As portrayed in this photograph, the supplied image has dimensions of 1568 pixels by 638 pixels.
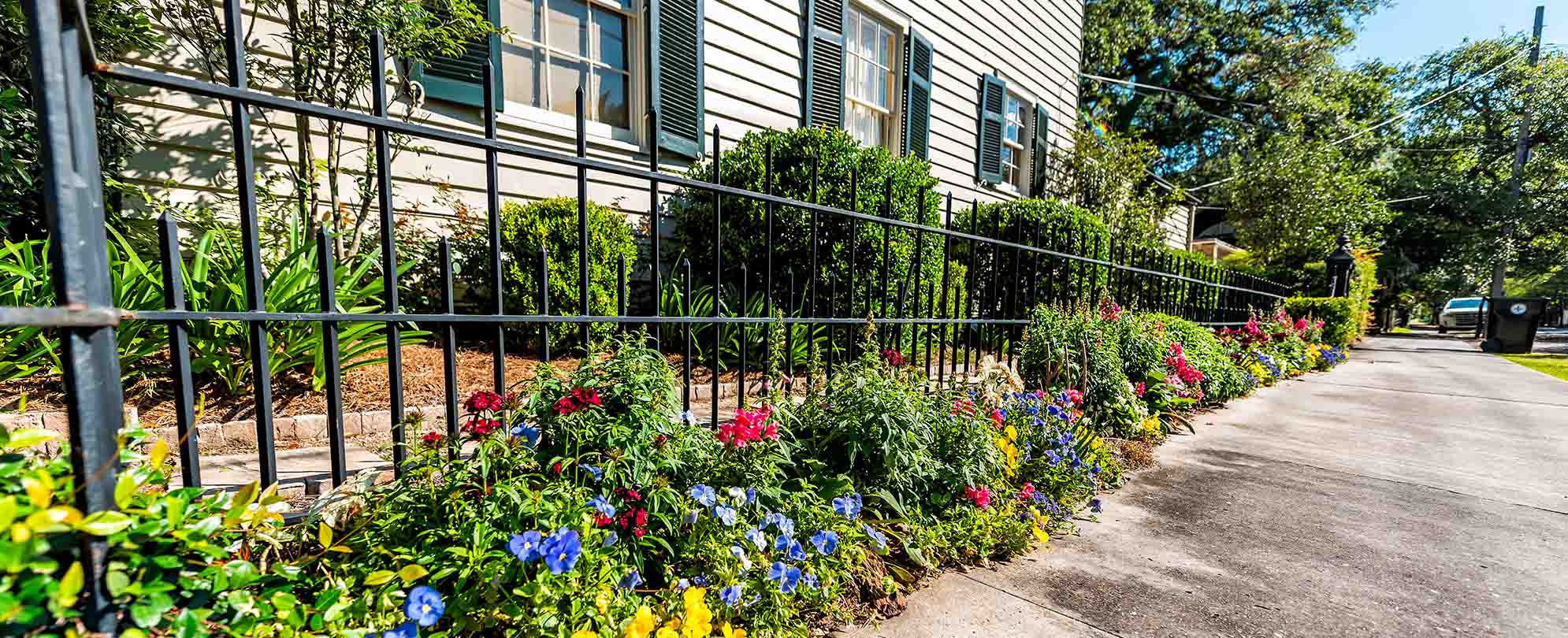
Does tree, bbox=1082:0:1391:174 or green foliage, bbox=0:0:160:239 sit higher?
tree, bbox=1082:0:1391:174

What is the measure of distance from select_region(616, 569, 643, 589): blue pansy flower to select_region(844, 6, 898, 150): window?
19.0 feet

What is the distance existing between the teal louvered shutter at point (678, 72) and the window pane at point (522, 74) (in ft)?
2.53

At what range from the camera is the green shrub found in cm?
930

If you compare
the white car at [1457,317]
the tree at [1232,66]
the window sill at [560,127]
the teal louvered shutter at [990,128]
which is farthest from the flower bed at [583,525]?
the white car at [1457,317]

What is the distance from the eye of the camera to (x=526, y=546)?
1179mm

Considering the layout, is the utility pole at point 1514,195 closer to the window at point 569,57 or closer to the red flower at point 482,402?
the window at point 569,57

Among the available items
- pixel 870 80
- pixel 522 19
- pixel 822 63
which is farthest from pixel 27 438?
pixel 870 80

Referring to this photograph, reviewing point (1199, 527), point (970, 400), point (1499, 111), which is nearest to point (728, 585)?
point (970, 400)

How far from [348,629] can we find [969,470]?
5.67 ft

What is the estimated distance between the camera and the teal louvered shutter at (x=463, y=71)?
11.9 feet

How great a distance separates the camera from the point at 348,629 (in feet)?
3.48

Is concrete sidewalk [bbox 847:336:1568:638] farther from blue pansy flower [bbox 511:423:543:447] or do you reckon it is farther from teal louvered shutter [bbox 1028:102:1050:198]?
teal louvered shutter [bbox 1028:102:1050:198]

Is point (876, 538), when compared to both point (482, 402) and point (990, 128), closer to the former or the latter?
point (482, 402)

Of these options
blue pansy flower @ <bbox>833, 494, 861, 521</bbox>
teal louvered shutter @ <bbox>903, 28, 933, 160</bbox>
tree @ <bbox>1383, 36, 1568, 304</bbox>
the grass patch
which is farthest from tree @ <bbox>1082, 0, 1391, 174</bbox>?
blue pansy flower @ <bbox>833, 494, 861, 521</bbox>
